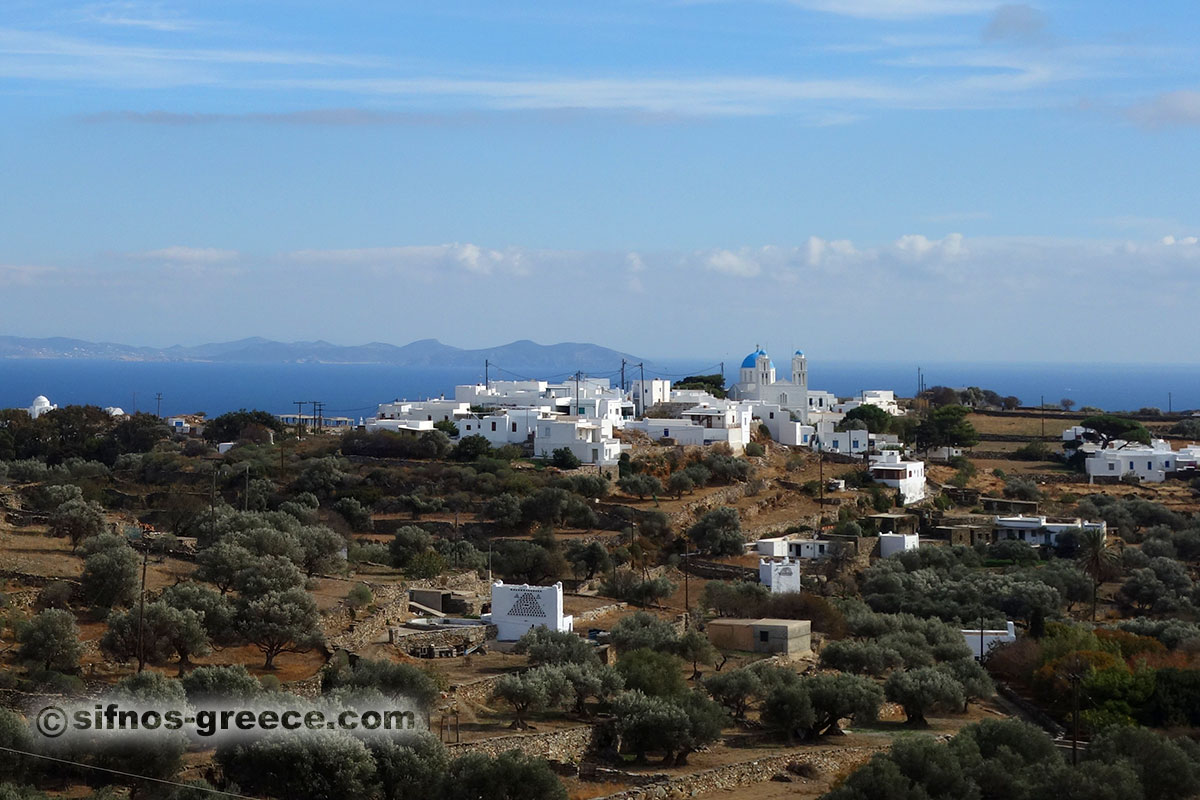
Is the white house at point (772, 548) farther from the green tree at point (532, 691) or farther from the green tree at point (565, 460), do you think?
the green tree at point (532, 691)

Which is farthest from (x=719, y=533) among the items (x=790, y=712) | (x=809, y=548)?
(x=790, y=712)

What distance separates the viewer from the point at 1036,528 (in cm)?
4388

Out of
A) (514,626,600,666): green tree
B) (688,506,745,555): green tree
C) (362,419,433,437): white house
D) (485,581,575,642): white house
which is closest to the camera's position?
(514,626,600,666): green tree

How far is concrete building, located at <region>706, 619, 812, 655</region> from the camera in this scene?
27.7 m

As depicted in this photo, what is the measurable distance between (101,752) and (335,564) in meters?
14.0

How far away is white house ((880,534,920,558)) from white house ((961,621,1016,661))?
10.9 metres

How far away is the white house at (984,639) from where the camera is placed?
96.7ft

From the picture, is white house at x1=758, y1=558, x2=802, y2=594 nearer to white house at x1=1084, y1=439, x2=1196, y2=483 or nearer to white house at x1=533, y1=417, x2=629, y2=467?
white house at x1=533, y1=417, x2=629, y2=467

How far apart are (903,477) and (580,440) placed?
1118 centimetres

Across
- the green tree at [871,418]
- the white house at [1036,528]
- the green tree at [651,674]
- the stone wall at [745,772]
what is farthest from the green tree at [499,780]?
the green tree at [871,418]

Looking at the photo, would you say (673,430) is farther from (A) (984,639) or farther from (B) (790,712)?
(B) (790,712)

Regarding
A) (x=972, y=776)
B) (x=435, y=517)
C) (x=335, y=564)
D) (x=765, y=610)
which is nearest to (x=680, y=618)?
(x=765, y=610)

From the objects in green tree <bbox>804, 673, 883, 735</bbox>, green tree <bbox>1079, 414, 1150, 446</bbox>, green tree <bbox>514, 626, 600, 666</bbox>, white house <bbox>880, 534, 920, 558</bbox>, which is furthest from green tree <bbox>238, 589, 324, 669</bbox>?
green tree <bbox>1079, 414, 1150, 446</bbox>

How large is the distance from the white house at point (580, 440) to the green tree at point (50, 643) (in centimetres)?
2960
